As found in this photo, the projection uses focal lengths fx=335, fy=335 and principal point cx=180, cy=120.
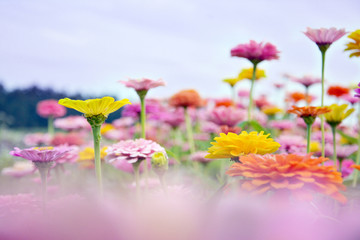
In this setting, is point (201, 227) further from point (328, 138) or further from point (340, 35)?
point (328, 138)

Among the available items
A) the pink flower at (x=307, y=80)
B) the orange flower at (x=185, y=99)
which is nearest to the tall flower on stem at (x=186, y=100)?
the orange flower at (x=185, y=99)

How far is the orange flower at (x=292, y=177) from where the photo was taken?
0.25 meters

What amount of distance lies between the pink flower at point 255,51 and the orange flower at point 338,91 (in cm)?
41

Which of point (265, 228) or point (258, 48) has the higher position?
point (258, 48)

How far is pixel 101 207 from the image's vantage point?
15 centimetres

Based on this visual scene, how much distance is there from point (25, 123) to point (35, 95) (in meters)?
0.25

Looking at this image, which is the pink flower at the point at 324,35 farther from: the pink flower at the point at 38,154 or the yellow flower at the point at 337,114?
the pink flower at the point at 38,154

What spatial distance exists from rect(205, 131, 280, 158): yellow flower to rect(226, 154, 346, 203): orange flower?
0.13 feet

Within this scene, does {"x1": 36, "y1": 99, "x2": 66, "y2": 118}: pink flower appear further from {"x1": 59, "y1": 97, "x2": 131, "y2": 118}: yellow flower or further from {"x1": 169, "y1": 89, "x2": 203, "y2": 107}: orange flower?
{"x1": 59, "y1": 97, "x2": 131, "y2": 118}: yellow flower

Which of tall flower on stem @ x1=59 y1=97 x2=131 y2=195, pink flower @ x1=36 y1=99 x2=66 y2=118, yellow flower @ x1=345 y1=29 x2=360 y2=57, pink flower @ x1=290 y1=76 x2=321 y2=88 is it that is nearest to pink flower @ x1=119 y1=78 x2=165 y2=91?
tall flower on stem @ x1=59 y1=97 x2=131 y2=195

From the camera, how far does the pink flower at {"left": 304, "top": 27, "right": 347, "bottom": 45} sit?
43cm

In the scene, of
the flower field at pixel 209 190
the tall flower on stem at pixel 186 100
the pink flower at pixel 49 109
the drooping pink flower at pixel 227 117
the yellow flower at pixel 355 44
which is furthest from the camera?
the pink flower at pixel 49 109

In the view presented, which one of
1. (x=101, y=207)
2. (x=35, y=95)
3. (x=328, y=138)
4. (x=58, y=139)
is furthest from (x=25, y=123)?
(x=101, y=207)

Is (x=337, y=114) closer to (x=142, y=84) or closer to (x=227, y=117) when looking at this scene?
(x=227, y=117)
